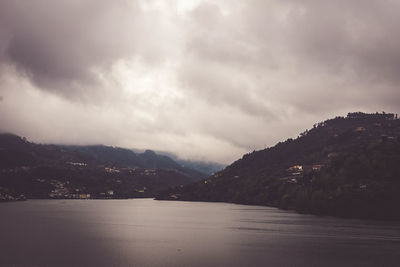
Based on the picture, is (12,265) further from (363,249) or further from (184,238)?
(363,249)

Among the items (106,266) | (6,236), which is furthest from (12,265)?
(6,236)

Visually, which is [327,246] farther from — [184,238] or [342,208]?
[342,208]

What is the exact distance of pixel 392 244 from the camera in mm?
103938

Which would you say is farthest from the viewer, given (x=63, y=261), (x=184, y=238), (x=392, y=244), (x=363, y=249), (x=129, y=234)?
(x=129, y=234)

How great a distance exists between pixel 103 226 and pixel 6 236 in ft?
136

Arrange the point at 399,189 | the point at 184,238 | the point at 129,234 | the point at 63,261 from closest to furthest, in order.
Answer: the point at 63,261
the point at 184,238
the point at 129,234
the point at 399,189

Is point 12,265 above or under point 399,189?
under

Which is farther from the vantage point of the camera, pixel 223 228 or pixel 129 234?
pixel 223 228

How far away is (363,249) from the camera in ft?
319

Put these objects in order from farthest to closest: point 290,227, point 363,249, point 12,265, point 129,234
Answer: point 290,227 < point 129,234 < point 363,249 < point 12,265

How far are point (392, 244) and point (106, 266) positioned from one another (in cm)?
7146

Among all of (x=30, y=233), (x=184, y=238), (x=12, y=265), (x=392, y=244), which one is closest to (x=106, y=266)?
(x=12, y=265)

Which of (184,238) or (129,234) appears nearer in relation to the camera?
(184,238)

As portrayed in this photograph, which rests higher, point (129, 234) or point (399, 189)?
point (399, 189)
